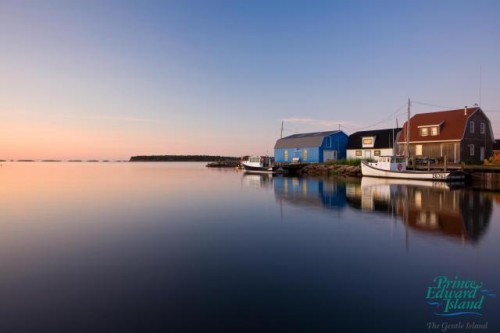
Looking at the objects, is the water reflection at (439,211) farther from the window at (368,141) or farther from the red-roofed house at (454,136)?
the window at (368,141)

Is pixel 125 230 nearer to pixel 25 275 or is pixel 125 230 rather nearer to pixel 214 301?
pixel 25 275

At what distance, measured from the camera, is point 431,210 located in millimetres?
17578

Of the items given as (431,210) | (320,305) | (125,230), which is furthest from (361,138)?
(320,305)

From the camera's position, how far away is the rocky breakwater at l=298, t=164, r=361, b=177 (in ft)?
163

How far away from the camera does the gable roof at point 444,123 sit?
41041mm

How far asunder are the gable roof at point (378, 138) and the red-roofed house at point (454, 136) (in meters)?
6.09

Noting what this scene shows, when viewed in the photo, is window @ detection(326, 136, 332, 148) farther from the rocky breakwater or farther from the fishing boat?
the fishing boat

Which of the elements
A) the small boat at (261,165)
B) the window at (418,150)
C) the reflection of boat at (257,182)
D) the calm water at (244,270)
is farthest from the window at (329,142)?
the calm water at (244,270)

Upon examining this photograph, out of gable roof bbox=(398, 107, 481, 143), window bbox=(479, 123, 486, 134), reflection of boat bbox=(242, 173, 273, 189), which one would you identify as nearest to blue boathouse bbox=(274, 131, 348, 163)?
gable roof bbox=(398, 107, 481, 143)

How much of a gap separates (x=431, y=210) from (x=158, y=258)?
1447 cm

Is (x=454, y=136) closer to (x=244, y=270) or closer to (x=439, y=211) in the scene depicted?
(x=439, y=211)

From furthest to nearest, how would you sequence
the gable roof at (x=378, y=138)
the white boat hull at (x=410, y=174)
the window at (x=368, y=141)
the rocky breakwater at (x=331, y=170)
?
1. the window at (x=368, y=141)
2. the gable roof at (x=378, y=138)
3. the rocky breakwater at (x=331, y=170)
4. the white boat hull at (x=410, y=174)

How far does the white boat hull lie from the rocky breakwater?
10.6 ft

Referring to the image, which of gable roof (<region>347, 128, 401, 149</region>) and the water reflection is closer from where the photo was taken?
the water reflection
